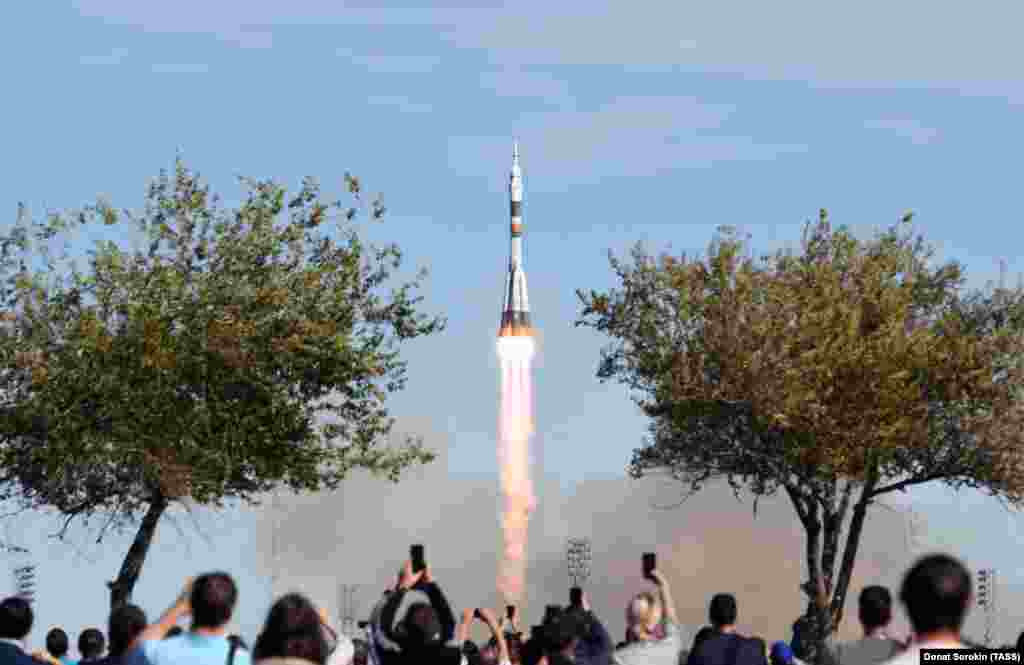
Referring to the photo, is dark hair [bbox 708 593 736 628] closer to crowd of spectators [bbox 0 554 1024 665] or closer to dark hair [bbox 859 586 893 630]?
crowd of spectators [bbox 0 554 1024 665]

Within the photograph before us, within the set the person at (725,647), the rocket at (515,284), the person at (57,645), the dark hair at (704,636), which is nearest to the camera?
the person at (725,647)

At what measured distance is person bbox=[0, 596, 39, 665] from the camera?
13.7 meters

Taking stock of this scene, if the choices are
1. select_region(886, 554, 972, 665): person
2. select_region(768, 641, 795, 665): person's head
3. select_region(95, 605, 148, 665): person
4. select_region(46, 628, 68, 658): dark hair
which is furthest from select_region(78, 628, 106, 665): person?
select_region(886, 554, 972, 665): person

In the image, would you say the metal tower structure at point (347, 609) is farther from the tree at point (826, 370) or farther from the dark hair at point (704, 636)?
the dark hair at point (704, 636)

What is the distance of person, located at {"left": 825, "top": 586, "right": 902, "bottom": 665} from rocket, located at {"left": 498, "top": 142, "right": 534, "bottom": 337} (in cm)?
7346

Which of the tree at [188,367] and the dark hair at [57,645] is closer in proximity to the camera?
the dark hair at [57,645]

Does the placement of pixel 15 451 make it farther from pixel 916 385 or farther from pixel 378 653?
pixel 378 653

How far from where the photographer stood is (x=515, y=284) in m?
90.9

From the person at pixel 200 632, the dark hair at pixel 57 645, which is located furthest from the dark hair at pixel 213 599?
the dark hair at pixel 57 645

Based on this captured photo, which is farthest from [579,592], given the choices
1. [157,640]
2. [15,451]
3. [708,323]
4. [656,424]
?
[656,424]

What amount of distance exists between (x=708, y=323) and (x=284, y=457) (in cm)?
1310

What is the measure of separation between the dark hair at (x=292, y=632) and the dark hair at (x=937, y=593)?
3.33 meters

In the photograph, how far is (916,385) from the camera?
A: 59844mm

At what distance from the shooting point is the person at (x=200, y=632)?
11953 millimetres
